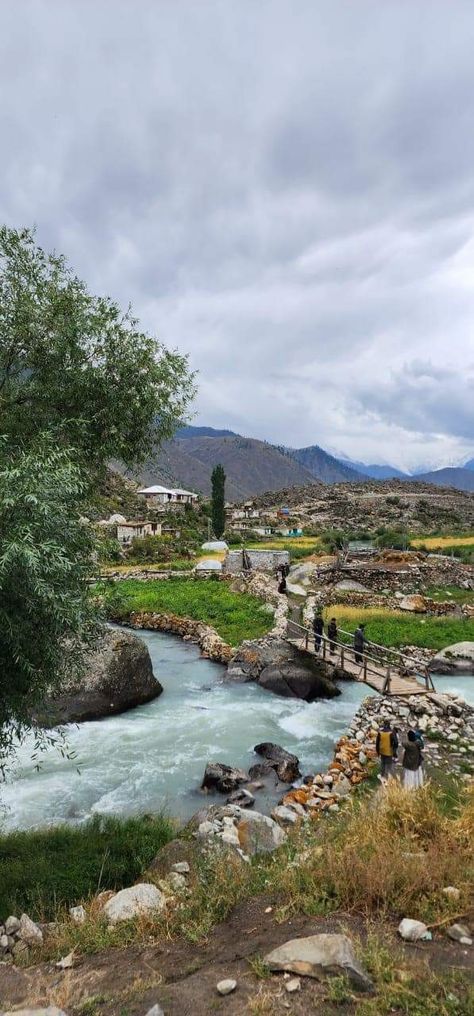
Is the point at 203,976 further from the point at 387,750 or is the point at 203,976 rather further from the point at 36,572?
the point at 387,750

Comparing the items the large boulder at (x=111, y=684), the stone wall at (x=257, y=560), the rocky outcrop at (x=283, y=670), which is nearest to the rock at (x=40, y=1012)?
the large boulder at (x=111, y=684)

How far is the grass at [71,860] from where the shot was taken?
9180 mm

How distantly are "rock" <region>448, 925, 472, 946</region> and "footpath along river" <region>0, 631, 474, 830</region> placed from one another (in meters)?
8.98

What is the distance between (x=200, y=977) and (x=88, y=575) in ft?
21.1

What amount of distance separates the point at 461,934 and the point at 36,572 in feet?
23.6

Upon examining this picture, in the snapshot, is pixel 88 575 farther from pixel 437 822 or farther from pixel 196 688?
pixel 196 688

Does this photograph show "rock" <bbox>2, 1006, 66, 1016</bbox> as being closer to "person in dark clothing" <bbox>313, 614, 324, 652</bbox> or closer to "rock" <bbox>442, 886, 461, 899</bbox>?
"rock" <bbox>442, 886, 461, 899</bbox>

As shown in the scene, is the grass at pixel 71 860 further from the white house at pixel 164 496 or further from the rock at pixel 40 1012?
the white house at pixel 164 496

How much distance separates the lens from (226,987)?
5734 millimetres

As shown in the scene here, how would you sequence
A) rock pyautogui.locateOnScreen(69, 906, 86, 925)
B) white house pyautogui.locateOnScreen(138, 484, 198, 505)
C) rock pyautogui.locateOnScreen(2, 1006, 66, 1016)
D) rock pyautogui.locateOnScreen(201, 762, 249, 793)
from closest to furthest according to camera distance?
rock pyautogui.locateOnScreen(2, 1006, 66, 1016) → rock pyautogui.locateOnScreen(69, 906, 86, 925) → rock pyautogui.locateOnScreen(201, 762, 249, 793) → white house pyautogui.locateOnScreen(138, 484, 198, 505)

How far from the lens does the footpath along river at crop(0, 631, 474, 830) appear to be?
47.8 feet

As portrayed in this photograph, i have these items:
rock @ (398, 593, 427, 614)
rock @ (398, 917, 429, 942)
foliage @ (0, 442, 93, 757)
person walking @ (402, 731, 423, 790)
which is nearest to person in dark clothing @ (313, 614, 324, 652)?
person walking @ (402, 731, 423, 790)

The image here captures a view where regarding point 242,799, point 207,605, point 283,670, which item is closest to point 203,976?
point 242,799

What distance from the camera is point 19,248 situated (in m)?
11.4
